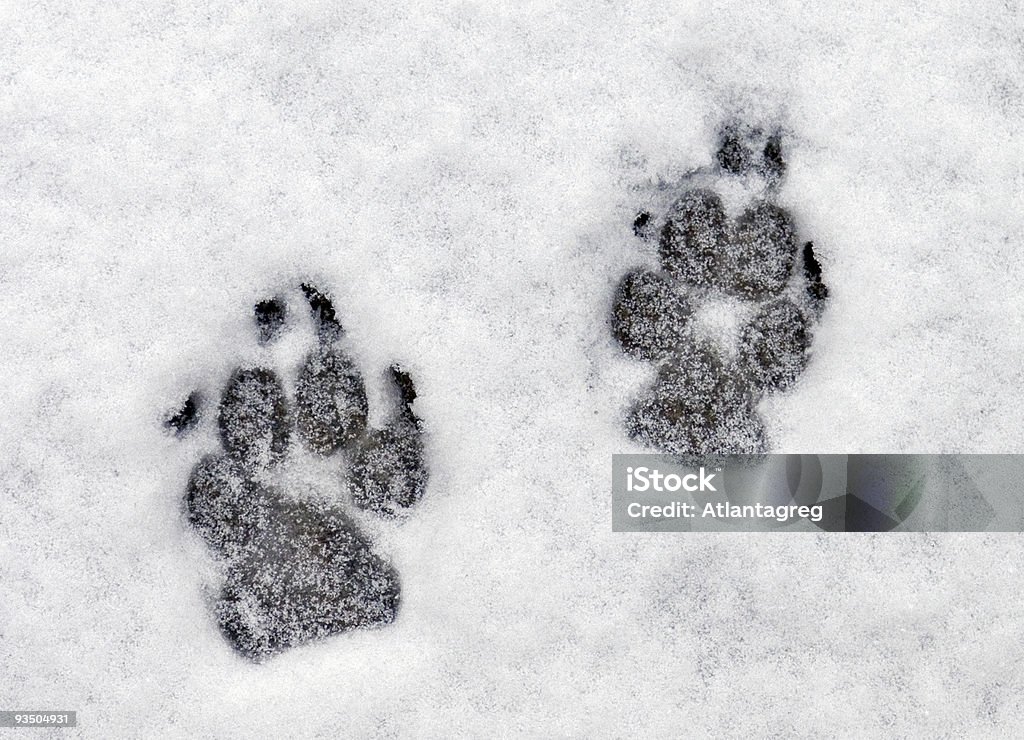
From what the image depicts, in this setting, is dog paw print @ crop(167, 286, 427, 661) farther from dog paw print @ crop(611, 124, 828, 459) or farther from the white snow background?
dog paw print @ crop(611, 124, 828, 459)

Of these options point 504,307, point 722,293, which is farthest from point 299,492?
point 722,293

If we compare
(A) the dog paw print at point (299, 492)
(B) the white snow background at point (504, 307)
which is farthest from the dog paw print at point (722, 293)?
(A) the dog paw print at point (299, 492)

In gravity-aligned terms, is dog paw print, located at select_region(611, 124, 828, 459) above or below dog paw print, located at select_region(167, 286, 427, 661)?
above

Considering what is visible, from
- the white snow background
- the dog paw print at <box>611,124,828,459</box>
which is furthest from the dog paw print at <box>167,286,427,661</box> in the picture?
the dog paw print at <box>611,124,828,459</box>

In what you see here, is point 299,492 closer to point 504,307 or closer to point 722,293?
point 504,307

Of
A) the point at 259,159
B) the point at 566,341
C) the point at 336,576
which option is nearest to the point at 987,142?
the point at 566,341

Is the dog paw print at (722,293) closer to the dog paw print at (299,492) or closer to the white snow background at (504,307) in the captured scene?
the white snow background at (504,307)
